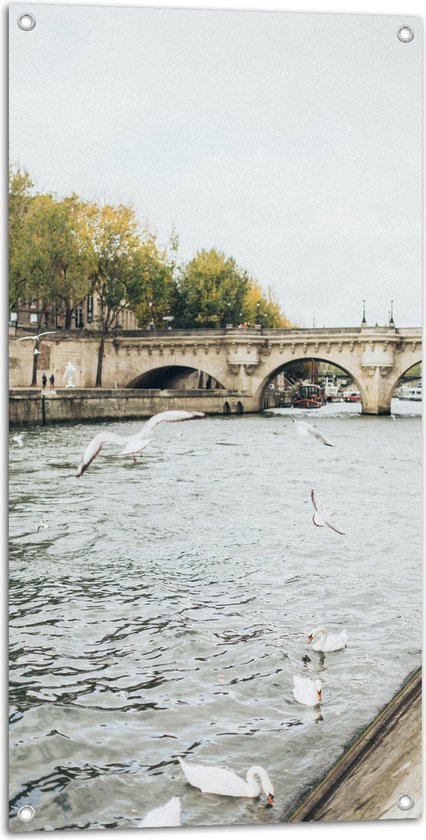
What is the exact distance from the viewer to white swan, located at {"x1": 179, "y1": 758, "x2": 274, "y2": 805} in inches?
141

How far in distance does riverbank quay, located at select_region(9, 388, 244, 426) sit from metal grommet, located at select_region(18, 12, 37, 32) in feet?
6.75

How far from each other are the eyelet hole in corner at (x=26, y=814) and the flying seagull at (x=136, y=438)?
155 cm

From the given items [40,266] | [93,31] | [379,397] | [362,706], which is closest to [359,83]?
[93,31]

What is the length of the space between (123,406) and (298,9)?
111 inches

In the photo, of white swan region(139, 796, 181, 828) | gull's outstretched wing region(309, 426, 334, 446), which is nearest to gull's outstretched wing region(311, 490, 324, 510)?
gull's outstretched wing region(309, 426, 334, 446)

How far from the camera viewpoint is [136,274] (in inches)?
229

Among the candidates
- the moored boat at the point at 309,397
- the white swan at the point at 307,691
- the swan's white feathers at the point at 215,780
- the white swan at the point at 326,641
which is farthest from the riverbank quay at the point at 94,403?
the swan's white feathers at the point at 215,780

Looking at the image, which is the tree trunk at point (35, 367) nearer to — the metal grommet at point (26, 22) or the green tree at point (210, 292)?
the green tree at point (210, 292)

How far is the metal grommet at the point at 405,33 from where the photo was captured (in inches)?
160

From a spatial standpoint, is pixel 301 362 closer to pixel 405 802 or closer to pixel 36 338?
pixel 36 338

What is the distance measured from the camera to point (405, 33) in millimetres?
4082

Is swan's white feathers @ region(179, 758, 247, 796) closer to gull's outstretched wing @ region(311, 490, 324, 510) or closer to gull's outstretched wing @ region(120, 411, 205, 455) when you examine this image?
gull's outstretched wing @ region(120, 411, 205, 455)

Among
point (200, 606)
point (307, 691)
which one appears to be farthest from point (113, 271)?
point (307, 691)

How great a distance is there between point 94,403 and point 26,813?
312 cm
